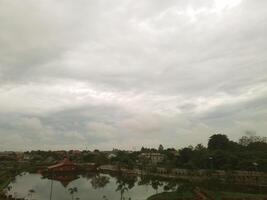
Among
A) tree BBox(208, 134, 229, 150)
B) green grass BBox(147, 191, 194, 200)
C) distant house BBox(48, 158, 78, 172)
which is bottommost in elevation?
green grass BBox(147, 191, 194, 200)

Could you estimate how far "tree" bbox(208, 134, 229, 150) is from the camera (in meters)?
92.5

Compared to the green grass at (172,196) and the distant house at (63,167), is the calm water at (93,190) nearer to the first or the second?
the green grass at (172,196)

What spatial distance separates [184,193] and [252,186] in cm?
1247

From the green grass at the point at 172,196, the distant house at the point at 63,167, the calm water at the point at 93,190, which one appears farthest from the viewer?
the distant house at the point at 63,167

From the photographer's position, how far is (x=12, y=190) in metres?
61.8

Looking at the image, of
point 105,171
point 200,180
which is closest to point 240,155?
point 200,180

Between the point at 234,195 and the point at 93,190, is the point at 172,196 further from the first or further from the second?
the point at 93,190

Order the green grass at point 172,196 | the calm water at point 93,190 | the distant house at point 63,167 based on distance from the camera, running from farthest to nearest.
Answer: the distant house at point 63,167 < the calm water at point 93,190 < the green grass at point 172,196

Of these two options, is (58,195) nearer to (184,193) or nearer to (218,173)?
(184,193)

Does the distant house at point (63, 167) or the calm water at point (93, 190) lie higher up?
the distant house at point (63, 167)

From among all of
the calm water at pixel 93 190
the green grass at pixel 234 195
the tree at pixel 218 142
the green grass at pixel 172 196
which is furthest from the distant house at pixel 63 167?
the green grass at pixel 234 195

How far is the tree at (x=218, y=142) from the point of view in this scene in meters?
92.5

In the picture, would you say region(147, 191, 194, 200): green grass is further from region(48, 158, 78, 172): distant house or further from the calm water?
region(48, 158, 78, 172): distant house

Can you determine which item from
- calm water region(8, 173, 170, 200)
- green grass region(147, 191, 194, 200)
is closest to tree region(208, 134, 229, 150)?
calm water region(8, 173, 170, 200)
